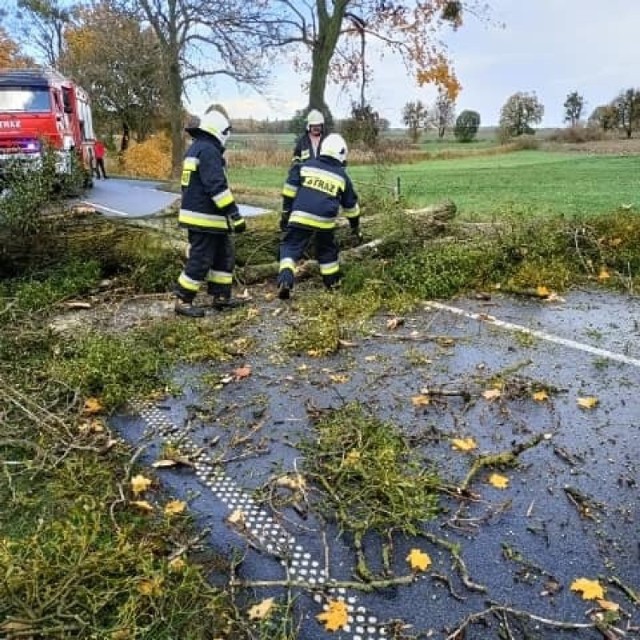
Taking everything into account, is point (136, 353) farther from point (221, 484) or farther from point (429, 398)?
point (429, 398)

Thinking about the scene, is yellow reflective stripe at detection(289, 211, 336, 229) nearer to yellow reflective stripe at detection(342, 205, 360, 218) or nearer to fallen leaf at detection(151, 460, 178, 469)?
yellow reflective stripe at detection(342, 205, 360, 218)

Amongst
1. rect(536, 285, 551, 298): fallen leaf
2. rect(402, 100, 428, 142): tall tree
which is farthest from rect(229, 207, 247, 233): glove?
rect(402, 100, 428, 142): tall tree

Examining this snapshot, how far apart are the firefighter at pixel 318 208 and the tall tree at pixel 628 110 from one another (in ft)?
161

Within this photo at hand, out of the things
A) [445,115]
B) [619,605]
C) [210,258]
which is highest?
[445,115]

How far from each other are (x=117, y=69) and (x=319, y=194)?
1200 inches

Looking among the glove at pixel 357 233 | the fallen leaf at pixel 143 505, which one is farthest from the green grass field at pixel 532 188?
the fallen leaf at pixel 143 505

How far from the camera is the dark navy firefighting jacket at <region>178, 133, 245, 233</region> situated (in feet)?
18.4

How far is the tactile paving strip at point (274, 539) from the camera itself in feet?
7.46

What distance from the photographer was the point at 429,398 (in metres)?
4.02

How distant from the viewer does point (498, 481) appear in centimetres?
311

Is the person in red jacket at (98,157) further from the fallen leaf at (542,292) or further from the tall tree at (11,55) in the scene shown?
the tall tree at (11,55)

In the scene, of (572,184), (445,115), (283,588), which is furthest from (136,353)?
(445,115)

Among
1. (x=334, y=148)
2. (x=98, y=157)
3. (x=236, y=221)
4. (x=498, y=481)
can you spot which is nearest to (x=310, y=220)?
(x=334, y=148)

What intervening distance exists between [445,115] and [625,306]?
59973 millimetres
